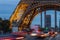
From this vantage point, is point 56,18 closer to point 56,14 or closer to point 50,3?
point 56,14

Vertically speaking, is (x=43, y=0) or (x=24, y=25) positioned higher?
(x=43, y=0)

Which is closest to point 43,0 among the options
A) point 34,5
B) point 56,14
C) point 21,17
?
point 34,5

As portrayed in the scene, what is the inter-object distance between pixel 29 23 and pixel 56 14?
14.1m

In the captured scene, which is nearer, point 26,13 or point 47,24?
point 26,13

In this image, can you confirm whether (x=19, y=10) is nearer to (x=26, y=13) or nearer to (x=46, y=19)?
(x=26, y=13)

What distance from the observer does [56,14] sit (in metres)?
78.6

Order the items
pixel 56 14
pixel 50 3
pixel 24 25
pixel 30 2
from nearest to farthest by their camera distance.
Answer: pixel 30 2
pixel 50 3
pixel 24 25
pixel 56 14

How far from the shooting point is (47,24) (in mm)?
82938

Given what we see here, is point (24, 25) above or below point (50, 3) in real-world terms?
below

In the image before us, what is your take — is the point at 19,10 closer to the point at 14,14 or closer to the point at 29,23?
the point at 14,14

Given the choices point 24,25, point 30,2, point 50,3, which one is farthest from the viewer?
point 24,25

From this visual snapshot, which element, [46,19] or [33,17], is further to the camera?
[46,19]

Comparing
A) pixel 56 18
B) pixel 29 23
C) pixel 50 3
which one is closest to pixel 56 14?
pixel 56 18

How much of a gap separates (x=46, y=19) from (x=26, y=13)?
26.7m
